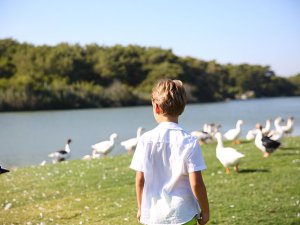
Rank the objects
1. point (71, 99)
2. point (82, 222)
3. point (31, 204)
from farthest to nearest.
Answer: point (71, 99) → point (31, 204) → point (82, 222)

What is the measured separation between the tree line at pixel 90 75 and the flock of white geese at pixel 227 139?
1594 inches

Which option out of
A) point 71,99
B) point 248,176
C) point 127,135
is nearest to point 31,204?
point 248,176

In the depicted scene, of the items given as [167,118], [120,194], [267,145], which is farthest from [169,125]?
[267,145]

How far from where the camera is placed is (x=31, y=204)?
8977 millimetres

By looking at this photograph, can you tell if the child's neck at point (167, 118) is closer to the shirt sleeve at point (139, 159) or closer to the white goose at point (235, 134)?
the shirt sleeve at point (139, 159)

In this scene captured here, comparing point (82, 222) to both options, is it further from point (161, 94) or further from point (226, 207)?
point (161, 94)

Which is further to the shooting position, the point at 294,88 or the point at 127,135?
the point at 294,88

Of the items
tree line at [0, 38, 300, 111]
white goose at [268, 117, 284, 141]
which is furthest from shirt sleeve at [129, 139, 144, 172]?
tree line at [0, 38, 300, 111]

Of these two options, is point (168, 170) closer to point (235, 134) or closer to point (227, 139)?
point (235, 134)

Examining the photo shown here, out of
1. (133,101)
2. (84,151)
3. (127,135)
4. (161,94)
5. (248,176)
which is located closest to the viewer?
(161,94)

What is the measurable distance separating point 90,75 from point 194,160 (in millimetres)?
86463

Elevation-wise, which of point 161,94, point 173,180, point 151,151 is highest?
point 161,94

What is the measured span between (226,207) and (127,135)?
75.3 ft

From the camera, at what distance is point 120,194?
939 centimetres
